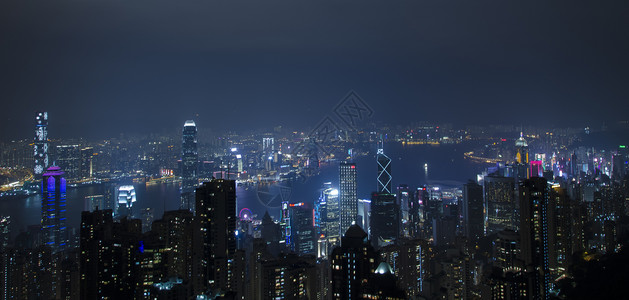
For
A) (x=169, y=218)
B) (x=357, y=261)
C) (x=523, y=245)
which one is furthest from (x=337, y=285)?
(x=523, y=245)

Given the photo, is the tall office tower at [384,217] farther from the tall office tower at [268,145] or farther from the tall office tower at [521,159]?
the tall office tower at [521,159]

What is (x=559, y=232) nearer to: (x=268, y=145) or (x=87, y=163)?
(x=268, y=145)

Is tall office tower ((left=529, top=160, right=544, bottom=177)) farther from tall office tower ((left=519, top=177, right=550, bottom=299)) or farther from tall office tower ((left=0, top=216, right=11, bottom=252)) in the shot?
tall office tower ((left=0, top=216, right=11, bottom=252))

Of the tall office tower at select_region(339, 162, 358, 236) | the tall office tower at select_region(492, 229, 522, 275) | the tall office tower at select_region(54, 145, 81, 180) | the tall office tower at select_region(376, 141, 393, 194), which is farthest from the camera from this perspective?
the tall office tower at select_region(376, 141, 393, 194)

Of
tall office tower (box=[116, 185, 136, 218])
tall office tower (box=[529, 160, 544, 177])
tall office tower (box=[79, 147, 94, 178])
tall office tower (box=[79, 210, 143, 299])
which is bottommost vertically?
tall office tower (box=[79, 210, 143, 299])

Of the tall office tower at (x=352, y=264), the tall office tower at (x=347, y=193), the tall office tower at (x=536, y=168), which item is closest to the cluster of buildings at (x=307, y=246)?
the tall office tower at (x=352, y=264)

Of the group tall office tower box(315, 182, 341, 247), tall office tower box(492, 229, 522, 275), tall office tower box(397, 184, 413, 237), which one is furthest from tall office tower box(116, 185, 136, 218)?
tall office tower box(492, 229, 522, 275)
